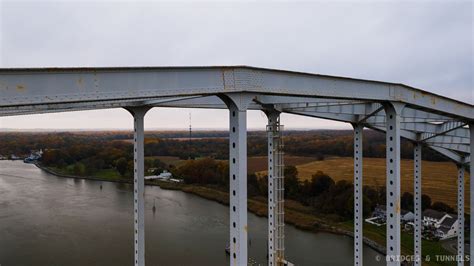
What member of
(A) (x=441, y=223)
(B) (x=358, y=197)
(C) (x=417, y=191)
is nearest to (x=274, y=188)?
(B) (x=358, y=197)

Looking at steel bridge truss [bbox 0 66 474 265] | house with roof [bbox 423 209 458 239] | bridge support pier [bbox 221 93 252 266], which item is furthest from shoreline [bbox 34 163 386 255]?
bridge support pier [bbox 221 93 252 266]

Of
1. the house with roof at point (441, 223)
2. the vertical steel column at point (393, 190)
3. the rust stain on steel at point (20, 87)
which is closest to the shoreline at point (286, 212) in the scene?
the house with roof at point (441, 223)

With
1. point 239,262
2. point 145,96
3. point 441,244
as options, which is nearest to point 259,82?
point 145,96

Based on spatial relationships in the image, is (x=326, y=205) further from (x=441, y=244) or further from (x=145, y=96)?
(x=145, y=96)

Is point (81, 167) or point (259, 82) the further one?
point (81, 167)

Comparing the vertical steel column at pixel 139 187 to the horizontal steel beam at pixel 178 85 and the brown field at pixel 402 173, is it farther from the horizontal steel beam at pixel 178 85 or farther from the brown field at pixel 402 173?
the brown field at pixel 402 173

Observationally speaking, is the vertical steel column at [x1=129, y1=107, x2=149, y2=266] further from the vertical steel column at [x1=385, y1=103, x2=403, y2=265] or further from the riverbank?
the riverbank
